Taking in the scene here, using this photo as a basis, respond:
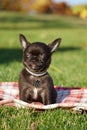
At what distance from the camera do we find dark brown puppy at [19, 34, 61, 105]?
5.97m

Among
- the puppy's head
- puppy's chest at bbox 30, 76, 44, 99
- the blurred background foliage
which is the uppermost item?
the puppy's head

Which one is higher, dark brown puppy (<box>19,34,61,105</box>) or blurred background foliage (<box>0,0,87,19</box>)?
dark brown puppy (<box>19,34,61,105</box>)

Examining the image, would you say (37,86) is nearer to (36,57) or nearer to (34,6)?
(36,57)

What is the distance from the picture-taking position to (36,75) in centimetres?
609

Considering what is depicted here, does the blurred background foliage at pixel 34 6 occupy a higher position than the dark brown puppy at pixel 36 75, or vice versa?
the dark brown puppy at pixel 36 75

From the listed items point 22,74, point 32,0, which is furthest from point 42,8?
point 22,74

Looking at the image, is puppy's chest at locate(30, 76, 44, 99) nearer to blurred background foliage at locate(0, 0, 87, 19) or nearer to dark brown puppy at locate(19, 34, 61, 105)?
dark brown puppy at locate(19, 34, 61, 105)

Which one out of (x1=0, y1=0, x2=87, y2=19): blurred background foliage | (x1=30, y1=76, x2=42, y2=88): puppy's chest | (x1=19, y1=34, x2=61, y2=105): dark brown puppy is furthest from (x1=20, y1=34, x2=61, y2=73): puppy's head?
(x1=0, y1=0, x2=87, y2=19): blurred background foliage

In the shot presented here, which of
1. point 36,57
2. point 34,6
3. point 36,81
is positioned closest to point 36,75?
point 36,81

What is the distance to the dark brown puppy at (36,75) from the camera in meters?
5.97

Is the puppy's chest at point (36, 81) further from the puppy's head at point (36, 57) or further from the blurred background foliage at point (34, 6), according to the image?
the blurred background foliage at point (34, 6)

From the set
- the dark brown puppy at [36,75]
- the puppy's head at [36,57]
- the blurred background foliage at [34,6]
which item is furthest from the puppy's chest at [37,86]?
the blurred background foliage at [34,6]

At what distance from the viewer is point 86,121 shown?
561 cm

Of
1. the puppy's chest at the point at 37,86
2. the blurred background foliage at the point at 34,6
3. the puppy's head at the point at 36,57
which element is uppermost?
the puppy's head at the point at 36,57
